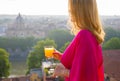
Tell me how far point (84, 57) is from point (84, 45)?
0.14 feet

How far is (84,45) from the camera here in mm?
1390

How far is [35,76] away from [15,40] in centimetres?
2111

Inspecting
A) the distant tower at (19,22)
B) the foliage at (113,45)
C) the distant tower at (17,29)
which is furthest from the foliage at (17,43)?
the foliage at (113,45)

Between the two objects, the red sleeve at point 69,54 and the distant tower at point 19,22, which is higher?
the red sleeve at point 69,54

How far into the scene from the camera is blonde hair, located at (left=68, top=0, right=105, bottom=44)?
1424mm

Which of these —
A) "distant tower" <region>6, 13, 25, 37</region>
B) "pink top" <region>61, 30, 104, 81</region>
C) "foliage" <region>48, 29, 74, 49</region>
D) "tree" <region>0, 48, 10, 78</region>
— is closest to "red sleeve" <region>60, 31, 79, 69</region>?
"pink top" <region>61, 30, 104, 81</region>

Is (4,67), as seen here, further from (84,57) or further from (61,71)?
(84,57)

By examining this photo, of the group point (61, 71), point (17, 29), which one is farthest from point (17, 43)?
point (61, 71)

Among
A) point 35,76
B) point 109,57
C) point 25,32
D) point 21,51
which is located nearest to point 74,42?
point 35,76

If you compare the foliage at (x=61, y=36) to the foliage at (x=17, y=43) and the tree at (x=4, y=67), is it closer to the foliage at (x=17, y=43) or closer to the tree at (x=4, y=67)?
the foliage at (x=17, y=43)

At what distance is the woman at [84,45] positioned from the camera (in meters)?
1.38

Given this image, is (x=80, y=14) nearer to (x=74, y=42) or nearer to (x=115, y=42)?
(x=74, y=42)

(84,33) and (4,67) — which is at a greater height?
(84,33)

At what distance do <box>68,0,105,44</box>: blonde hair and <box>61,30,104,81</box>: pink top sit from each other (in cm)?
3
